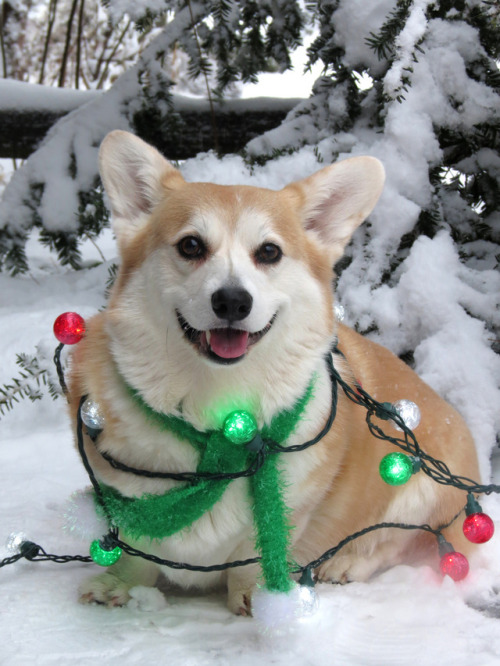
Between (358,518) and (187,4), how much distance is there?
7.85ft

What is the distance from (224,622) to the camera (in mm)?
1690

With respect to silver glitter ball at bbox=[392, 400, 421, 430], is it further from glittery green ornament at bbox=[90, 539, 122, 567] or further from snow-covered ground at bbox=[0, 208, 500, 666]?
glittery green ornament at bbox=[90, 539, 122, 567]

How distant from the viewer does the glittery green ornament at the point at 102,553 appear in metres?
1.73

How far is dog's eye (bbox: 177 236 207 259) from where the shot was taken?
66.2 inches

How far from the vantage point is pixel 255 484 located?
1634 millimetres

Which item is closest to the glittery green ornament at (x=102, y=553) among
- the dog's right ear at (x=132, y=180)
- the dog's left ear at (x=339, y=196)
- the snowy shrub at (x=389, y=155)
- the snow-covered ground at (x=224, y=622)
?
the snow-covered ground at (x=224, y=622)

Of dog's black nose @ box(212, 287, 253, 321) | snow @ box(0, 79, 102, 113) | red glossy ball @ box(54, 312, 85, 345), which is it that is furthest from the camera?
snow @ box(0, 79, 102, 113)

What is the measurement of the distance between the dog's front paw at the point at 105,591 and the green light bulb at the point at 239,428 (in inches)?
21.0

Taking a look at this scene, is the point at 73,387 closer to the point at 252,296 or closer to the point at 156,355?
the point at 156,355

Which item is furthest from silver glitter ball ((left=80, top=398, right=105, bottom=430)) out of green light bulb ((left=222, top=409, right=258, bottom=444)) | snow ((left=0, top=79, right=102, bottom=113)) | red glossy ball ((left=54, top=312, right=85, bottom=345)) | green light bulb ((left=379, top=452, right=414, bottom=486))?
snow ((left=0, top=79, right=102, bottom=113))

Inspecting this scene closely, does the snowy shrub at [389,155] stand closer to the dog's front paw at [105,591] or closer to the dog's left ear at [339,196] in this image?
the dog's left ear at [339,196]

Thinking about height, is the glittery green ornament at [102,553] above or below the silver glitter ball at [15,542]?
above

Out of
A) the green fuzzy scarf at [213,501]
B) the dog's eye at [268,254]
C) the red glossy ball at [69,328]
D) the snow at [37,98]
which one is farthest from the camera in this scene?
the snow at [37,98]

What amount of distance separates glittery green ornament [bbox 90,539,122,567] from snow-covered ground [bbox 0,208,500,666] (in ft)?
0.36
